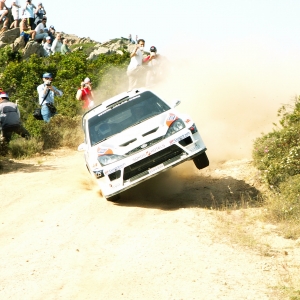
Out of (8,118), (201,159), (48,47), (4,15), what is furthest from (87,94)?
(4,15)

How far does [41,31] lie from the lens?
30.6 metres

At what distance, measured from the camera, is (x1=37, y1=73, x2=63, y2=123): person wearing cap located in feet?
61.5

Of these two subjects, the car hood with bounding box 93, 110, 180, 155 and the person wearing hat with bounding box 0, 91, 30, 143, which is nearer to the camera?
the car hood with bounding box 93, 110, 180, 155

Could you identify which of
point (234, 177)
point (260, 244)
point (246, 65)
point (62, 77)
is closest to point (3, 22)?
point (62, 77)

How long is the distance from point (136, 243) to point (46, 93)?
981 centimetres

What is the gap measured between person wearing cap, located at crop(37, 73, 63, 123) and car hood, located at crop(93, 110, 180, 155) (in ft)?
23.5

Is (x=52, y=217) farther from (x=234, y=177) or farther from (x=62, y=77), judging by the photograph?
(x=62, y=77)

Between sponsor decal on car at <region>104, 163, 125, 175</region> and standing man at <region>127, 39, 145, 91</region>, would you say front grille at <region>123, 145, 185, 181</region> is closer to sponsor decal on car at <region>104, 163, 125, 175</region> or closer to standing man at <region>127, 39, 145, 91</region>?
sponsor decal on car at <region>104, 163, 125, 175</region>

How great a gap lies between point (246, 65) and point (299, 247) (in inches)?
616

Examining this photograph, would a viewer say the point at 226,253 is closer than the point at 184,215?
Yes

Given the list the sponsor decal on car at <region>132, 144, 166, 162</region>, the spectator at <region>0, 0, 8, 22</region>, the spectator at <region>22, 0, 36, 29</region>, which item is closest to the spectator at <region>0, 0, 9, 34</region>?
the spectator at <region>0, 0, 8, 22</region>

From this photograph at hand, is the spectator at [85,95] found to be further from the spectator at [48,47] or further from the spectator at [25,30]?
the spectator at [25,30]

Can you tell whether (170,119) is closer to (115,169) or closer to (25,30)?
(115,169)

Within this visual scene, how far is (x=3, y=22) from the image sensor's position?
33000 mm
